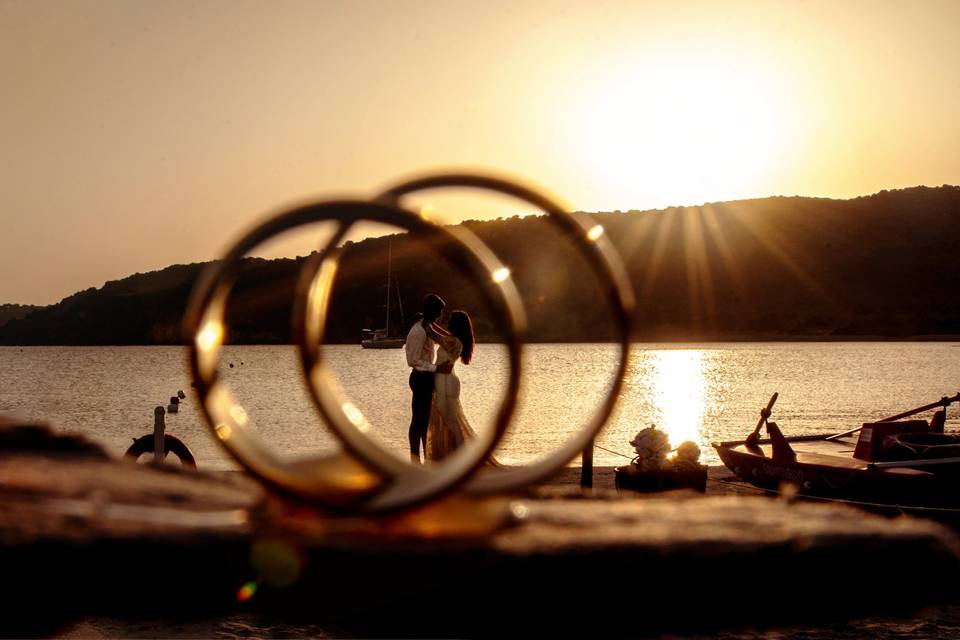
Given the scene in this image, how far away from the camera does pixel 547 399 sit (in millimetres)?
108812

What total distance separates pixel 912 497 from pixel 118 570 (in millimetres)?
21319

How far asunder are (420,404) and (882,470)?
11.3 m

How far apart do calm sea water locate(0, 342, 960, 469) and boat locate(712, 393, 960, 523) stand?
26.2 ft

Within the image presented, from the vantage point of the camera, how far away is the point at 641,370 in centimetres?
17512

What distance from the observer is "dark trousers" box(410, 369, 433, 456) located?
1645 centimetres

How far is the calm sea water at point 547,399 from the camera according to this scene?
68062 mm

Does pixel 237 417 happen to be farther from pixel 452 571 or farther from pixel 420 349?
pixel 420 349

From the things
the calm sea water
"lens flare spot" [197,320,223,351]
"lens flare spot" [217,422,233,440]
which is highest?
"lens flare spot" [197,320,223,351]

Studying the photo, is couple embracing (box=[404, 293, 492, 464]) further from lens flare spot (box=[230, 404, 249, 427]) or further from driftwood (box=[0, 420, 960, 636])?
driftwood (box=[0, 420, 960, 636])

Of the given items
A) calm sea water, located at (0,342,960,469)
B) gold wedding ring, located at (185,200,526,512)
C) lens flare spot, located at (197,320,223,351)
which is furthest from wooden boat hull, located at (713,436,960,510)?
lens flare spot, located at (197,320,223,351)

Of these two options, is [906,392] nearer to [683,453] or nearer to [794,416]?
[794,416]

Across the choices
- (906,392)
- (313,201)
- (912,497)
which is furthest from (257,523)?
(906,392)

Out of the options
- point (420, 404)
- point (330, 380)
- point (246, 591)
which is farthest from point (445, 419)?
point (246, 591)

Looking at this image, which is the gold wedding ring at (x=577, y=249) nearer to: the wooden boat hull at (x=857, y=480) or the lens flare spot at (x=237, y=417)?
the lens flare spot at (x=237, y=417)
